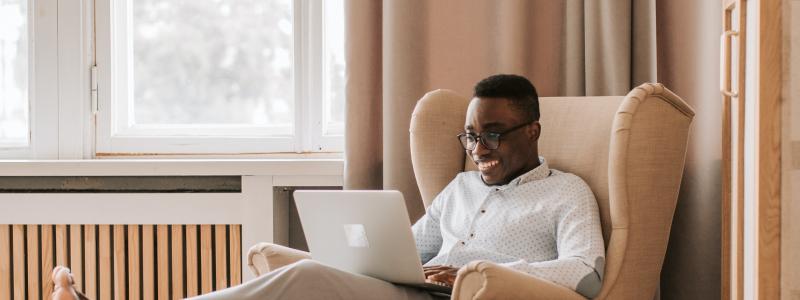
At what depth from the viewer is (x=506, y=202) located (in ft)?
7.20

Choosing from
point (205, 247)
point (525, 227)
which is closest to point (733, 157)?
point (525, 227)

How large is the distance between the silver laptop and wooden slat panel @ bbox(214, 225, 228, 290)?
3.00ft

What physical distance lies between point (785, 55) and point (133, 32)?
7.33ft

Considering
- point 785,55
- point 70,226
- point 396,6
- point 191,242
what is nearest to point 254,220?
point 191,242

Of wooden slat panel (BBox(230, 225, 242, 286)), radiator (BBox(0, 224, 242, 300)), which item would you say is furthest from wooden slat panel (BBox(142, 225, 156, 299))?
wooden slat panel (BBox(230, 225, 242, 286))

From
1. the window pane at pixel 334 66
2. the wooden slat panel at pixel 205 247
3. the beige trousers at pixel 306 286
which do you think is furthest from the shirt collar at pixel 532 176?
the wooden slat panel at pixel 205 247

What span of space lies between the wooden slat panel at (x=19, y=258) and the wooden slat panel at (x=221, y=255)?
24.2 inches

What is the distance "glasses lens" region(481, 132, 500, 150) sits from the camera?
218 centimetres

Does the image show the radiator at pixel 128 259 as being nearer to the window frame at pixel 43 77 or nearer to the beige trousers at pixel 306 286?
the window frame at pixel 43 77

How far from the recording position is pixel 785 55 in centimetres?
151

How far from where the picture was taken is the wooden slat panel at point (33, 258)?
115 inches

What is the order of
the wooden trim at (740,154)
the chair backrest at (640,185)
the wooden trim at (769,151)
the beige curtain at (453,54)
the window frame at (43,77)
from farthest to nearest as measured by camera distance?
the window frame at (43,77)
the beige curtain at (453,54)
the chair backrest at (640,185)
the wooden trim at (740,154)
the wooden trim at (769,151)

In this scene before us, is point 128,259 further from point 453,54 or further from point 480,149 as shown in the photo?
point 480,149

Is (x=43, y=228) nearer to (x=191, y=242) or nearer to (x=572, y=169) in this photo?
(x=191, y=242)
